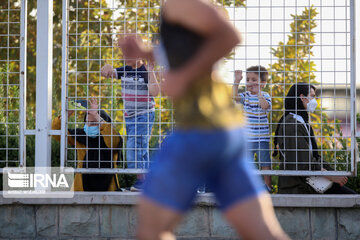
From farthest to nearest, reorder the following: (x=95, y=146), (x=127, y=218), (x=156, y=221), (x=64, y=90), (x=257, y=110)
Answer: (x=95, y=146)
(x=257, y=110)
(x=64, y=90)
(x=127, y=218)
(x=156, y=221)

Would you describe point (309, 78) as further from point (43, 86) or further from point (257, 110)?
point (43, 86)

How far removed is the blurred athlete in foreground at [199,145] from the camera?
295cm

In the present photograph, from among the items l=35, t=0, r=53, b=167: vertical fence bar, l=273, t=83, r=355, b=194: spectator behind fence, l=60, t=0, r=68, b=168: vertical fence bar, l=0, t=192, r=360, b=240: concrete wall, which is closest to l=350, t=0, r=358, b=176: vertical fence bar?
l=273, t=83, r=355, b=194: spectator behind fence

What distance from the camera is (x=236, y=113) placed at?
10.4ft

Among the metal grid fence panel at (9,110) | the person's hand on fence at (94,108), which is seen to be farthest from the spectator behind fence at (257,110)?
the metal grid fence panel at (9,110)

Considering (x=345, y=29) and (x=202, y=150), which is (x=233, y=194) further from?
(x=345, y=29)

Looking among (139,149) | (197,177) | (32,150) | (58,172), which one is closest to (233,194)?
(197,177)

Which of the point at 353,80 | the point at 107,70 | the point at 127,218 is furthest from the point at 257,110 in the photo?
the point at 127,218

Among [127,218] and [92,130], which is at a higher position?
[92,130]

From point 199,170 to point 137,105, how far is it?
137 inches

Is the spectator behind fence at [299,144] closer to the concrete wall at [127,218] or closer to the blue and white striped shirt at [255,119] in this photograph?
the blue and white striped shirt at [255,119]

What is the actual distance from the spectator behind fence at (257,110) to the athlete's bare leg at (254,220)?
3271 millimetres

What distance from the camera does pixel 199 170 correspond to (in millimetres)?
3000

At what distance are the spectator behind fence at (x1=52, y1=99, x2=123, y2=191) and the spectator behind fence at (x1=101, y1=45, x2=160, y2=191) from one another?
0.17 meters
